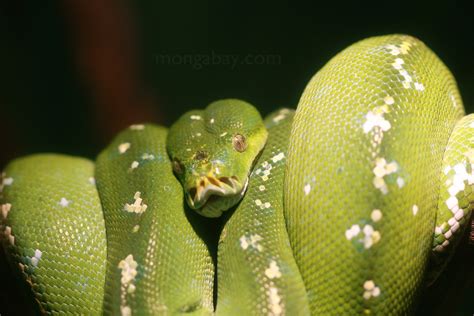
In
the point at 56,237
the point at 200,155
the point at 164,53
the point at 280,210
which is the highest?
the point at 164,53

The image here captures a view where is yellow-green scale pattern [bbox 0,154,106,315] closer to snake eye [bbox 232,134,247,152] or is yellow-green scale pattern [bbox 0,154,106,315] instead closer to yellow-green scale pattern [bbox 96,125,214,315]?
yellow-green scale pattern [bbox 96,125,214,315]

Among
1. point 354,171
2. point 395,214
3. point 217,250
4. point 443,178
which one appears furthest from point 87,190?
point 443,178

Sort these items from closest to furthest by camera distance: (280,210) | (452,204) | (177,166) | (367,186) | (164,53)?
(367,186), (452,204), (280,210), (177,166), (164,53)

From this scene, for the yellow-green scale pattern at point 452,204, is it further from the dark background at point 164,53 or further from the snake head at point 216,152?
the dark background at point 164,53

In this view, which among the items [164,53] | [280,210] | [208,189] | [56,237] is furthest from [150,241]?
[164,53]

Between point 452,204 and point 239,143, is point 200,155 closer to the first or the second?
point 239,143

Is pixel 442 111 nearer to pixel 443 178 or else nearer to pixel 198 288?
pixel 443 178

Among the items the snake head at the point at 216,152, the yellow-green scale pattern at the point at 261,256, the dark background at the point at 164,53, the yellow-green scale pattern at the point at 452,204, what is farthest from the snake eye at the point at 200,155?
the dark background at the point at 164,53

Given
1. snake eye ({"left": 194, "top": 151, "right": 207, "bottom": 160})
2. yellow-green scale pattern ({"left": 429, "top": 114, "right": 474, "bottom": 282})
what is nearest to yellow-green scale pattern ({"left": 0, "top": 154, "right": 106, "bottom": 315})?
→ snake eye ({"left": 194, "top": 151, "right": 207, "bottom": 160})
